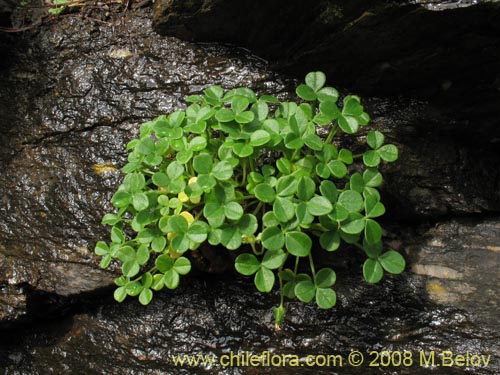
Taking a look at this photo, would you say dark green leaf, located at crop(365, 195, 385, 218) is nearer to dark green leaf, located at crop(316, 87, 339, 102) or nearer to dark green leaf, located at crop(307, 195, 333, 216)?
dark green leaf, located at crop(307, 195, 333, 216)

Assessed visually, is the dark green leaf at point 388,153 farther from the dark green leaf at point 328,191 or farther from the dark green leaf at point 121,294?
the dark green leaf at point 121,294

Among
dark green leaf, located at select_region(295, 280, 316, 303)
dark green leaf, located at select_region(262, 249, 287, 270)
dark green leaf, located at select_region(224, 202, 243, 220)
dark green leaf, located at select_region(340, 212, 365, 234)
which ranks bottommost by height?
dark green leaf, located at select_region(295, 280, 316, 303)

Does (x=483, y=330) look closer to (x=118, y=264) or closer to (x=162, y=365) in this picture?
(x=162, y=365)

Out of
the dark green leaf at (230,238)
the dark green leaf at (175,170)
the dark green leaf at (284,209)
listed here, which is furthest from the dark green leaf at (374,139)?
the dark green leaf at (175,170)

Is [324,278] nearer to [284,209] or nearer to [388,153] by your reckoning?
[284,209]

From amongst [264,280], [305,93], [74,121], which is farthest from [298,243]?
[74,121]

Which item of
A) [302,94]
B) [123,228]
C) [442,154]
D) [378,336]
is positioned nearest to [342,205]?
[302,94]

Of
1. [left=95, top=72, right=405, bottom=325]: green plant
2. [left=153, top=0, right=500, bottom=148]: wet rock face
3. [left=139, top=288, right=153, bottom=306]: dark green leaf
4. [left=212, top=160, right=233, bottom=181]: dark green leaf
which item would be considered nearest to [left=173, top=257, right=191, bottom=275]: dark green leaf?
[left=95, top=72, right=405, bottom=325]: green plant
